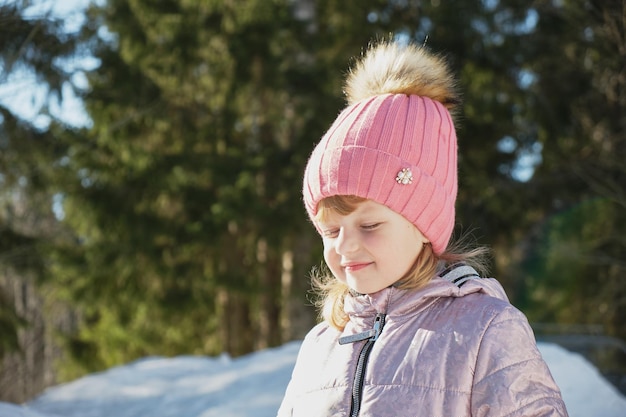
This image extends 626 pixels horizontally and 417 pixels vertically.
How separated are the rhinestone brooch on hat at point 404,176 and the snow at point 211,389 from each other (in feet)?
6.24

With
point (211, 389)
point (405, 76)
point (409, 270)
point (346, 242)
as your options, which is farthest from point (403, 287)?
point (211, 389)

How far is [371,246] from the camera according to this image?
1870 millimetres

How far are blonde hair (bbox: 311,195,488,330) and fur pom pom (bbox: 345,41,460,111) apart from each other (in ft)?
1.11

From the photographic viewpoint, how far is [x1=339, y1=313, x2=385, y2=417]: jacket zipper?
1.78 metres

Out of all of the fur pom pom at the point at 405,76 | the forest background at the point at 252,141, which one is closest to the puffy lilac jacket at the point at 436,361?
the fur pom pom at the point at 405,76

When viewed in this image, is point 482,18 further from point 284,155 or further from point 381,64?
point 381,64

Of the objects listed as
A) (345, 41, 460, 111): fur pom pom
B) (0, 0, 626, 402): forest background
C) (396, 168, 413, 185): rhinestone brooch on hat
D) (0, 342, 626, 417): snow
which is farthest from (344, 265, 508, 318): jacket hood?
(0, 0, 626, 402): forest background

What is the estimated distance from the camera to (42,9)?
4.47 m

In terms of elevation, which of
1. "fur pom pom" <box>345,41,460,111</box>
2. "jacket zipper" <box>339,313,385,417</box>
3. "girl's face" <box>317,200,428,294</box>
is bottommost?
"jacket zipper" <box>339,313,385,417</box>

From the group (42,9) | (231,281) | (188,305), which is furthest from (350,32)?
(42,9)

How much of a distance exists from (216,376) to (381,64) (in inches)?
118

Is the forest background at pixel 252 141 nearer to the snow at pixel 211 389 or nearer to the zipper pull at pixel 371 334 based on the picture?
the snow at pixel 211 389

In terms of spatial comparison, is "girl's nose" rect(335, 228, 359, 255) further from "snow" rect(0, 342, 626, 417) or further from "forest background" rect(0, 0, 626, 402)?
"forest background" rect(0, 0, 626, 402)

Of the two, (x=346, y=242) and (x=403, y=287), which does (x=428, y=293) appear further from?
(x=346, y=242)
